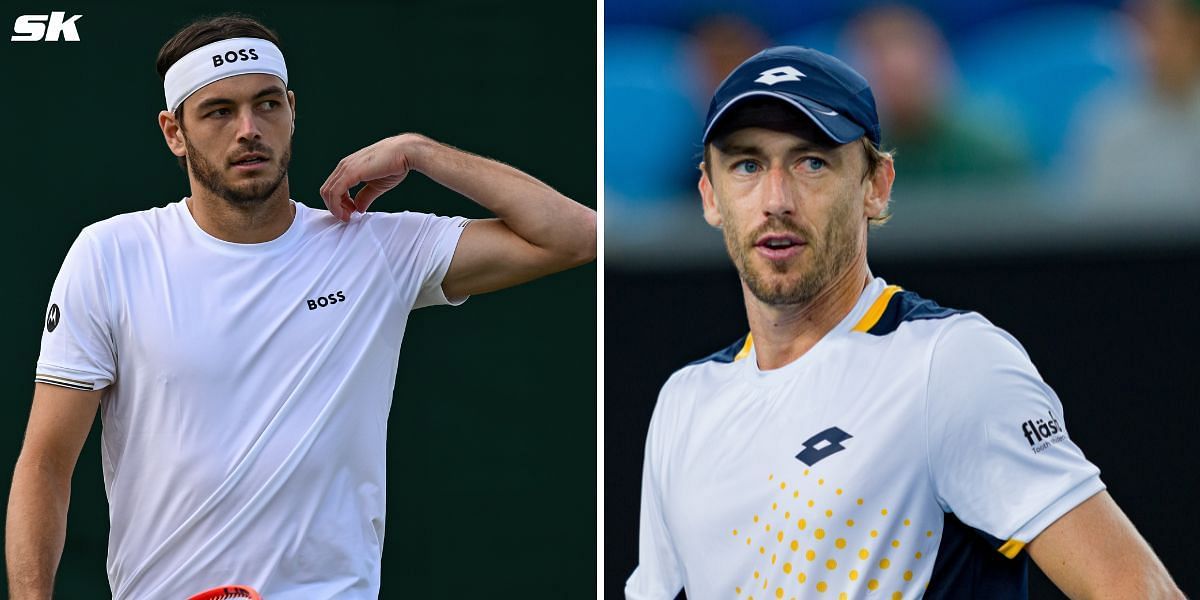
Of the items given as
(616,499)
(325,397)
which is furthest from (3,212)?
(616,499)

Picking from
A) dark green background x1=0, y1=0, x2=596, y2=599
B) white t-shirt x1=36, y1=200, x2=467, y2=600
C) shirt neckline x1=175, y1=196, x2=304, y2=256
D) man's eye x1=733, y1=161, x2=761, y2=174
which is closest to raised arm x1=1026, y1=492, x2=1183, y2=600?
man's eye x1=733, y1=161, x2=761, y2=174

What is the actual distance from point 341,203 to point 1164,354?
1868 mm

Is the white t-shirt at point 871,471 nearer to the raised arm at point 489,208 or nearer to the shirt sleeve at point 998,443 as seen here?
the shirt sleeve at point 998,443

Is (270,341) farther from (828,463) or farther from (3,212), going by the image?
(3,212)

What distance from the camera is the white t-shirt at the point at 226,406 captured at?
11.2 feet

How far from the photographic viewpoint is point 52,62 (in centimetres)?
477

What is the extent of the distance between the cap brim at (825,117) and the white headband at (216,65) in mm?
1243

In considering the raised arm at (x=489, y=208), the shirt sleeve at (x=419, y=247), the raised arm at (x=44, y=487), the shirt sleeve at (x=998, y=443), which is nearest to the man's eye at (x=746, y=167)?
the shirt sleeve at (x=998, y=443)

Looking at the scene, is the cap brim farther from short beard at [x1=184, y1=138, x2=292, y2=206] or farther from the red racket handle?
the red racket handle

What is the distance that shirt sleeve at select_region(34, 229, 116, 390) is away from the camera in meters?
3.42

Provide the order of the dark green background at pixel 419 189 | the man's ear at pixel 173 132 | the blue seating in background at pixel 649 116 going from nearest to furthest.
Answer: the man's ear at pixel 173 132 → the blue seating in background at pixel 649 116 → the dark green background at pixel 419 189

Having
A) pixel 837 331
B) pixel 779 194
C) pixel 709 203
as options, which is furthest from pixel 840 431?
pixel 709 203

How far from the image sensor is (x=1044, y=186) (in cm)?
364

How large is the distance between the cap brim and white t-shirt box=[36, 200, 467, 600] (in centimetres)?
113
